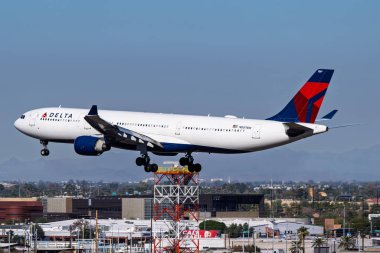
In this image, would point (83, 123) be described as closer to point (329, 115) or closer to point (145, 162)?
point (145, 162)

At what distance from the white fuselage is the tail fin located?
2021mm

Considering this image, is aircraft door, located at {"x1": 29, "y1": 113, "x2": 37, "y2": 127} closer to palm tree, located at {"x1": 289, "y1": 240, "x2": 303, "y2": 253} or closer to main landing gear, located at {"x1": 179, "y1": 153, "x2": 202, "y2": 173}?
main landing gear, located at {"x1": 179, "y1": 153, "x2": 202, "y2": 173}

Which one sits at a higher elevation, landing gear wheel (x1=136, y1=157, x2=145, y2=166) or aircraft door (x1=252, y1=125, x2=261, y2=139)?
aircraft door (x1=252, y1=125, x2=261, y2=139)

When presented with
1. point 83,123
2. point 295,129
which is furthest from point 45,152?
point 295,129

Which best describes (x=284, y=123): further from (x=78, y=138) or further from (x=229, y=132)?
(x=78, y=138)

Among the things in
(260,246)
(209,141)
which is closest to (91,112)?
(209,141)

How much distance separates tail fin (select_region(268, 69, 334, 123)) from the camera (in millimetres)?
106500

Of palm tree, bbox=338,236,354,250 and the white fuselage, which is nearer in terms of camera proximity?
the white fuselage

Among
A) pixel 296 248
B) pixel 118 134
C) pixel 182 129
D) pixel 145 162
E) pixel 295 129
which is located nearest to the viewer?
pixel 295 129

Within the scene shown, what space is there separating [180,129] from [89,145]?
8.46 metres

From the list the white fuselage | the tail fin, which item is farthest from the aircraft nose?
the tail fin

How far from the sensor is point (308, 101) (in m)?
107

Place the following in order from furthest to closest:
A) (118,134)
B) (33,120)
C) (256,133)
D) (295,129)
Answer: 1. (33,120)
2. (118,134)
3. (256,133)
4. (295,129)

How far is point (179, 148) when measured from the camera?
357 ft
